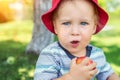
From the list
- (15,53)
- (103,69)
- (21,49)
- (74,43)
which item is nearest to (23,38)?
(21,49)

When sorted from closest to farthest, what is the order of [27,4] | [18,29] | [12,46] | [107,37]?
[12,46] → [107,37] → [18,29] → [27,4]

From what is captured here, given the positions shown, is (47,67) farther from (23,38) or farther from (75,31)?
(23,38)

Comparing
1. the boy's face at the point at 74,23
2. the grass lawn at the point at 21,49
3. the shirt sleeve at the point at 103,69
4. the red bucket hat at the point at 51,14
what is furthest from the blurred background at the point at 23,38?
Result: the boy's face at the point at 74,23

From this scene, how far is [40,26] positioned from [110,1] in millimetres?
3621

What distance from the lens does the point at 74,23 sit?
279cm

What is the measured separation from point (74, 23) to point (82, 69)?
334 mm

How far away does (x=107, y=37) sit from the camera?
361 inches

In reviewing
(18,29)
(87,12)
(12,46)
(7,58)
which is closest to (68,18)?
(87,12)

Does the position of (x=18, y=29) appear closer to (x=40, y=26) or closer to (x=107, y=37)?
(x=107, y=37)

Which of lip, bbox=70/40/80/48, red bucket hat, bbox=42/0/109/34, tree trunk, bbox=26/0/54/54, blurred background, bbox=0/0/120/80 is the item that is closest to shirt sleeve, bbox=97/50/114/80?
red bucket hat, bbox=42/0/109/34

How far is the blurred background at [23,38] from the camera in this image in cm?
619

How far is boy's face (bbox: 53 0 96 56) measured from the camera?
2779 millimetres

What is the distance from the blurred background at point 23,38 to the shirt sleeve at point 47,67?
271cm

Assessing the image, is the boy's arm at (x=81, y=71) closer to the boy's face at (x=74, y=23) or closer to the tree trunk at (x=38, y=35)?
the boy's face at (x=74, y=23)
